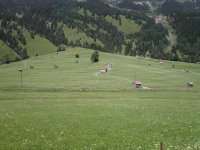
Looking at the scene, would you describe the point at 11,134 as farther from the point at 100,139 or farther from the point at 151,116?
the point at 151,116

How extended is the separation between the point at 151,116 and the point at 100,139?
15.1 metres

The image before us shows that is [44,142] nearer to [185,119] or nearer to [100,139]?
[100,139]

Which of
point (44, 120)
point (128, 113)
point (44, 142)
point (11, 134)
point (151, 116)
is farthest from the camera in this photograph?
point (128, 113)

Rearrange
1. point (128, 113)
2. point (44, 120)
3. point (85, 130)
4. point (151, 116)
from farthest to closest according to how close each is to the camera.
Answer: point (128, 113) → point (151, 116) → point (44, 120) → point (85, 130)

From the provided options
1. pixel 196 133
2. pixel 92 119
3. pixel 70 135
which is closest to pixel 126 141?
pixel 70 135

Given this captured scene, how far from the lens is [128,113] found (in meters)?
44.4

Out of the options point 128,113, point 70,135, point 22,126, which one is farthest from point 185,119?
point 22,126

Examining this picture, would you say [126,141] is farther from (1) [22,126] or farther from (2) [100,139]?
(1) [22,126]

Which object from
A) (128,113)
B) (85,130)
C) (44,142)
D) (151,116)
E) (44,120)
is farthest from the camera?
(128,113)

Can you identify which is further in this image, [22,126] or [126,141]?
[22,126]

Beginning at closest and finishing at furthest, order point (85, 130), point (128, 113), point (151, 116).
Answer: point (85, 130), point (151, 116), point (128, 113)

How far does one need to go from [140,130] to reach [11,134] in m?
A: 11.9

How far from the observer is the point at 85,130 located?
3184cm

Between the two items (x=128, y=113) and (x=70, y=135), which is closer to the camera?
(x=70, y=135)
